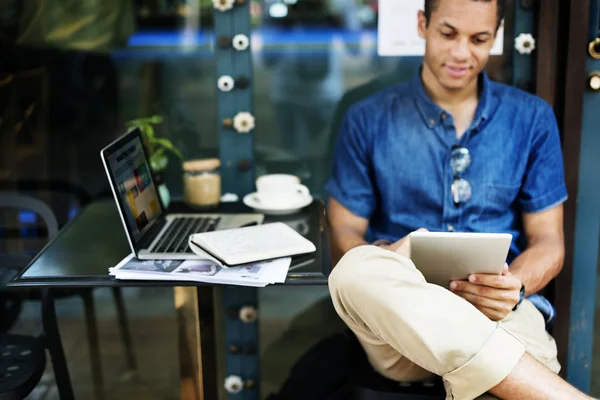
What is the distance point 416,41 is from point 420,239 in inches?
39.0

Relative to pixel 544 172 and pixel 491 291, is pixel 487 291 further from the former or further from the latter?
pixel 544 172

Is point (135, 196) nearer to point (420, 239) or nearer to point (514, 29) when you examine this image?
point (420, 239)

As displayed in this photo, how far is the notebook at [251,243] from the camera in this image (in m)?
1.74

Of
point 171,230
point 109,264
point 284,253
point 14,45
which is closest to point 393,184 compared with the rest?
point 284,253

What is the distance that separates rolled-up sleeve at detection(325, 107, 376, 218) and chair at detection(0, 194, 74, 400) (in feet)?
2.96

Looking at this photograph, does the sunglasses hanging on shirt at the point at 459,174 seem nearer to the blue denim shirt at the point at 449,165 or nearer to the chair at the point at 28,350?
the blue denim shirt at the point at 449,165

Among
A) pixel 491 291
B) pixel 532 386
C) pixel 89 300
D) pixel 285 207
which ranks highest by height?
pixel 285 207

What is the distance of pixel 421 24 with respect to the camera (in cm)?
218

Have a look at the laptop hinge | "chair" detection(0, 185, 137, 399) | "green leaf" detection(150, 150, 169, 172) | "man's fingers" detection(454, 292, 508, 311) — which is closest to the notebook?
the laptop hinge

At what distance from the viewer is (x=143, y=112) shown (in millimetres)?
2508

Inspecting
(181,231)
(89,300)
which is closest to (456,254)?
(181,231)

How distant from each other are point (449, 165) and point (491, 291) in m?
0.49

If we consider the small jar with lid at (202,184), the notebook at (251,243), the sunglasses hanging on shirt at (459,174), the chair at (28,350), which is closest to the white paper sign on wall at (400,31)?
the sunglasses hanging on shirt at (459,174)

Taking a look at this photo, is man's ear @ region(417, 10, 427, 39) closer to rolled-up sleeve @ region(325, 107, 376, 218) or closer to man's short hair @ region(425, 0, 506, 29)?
man's short hair @ region(425, 0, 506, 29)
